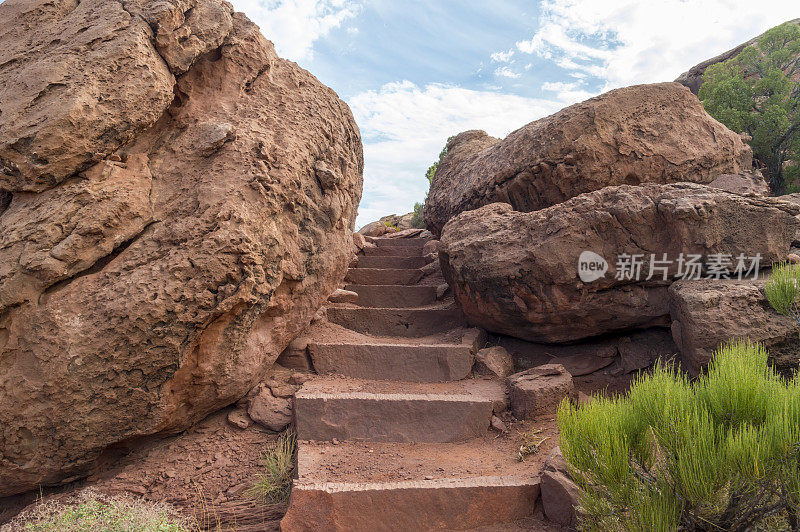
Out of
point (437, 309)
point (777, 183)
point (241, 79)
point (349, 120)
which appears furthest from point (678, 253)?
point (777, 183)

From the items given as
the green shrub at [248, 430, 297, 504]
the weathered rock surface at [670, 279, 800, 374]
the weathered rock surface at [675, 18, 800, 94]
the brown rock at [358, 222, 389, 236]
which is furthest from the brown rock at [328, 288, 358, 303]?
the weathered rock surface at [675, 18, 800, 94]

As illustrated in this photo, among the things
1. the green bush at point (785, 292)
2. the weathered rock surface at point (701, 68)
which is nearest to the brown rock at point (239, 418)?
the green bush at point (785, 292)

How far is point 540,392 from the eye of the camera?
395 centimetres

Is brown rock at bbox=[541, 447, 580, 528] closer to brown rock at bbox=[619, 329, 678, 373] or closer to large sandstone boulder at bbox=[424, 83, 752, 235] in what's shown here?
brown rock at bbox=[619, 329, 678, 373]

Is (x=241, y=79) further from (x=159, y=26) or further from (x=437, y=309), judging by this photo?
(x=437, y=309)

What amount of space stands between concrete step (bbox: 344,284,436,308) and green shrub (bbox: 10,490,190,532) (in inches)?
141

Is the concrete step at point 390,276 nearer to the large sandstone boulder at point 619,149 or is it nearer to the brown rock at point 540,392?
the large sandstone boulder at point 619,149

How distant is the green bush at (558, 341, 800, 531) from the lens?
6.60 feet

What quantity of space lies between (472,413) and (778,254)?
2.88 m

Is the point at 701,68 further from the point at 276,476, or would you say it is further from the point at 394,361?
the point at 276,476

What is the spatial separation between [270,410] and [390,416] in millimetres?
979

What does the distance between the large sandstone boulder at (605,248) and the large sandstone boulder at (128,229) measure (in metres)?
1.96

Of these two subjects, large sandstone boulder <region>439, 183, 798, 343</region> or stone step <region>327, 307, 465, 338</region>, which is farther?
stone step <region>327, 307, 465, 338</region>

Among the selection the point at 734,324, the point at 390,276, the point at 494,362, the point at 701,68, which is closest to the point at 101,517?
the point at 494,362
